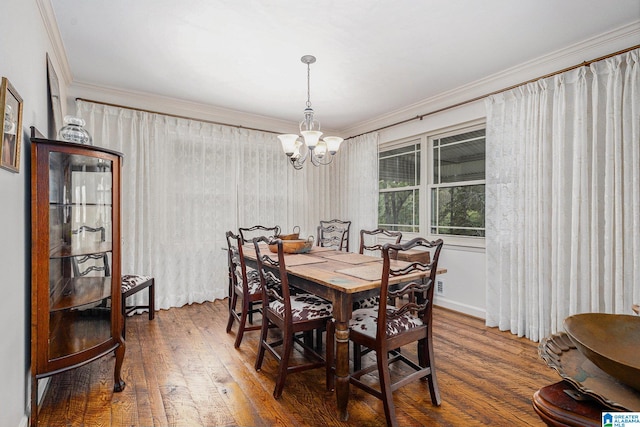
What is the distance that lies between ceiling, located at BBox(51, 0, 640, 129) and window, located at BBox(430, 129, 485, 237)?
0.63 m

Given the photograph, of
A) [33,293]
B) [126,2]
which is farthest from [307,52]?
[33,293]

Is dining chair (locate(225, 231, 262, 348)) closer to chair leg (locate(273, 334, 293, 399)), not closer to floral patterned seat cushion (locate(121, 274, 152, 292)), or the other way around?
chair leg (locate(273, 334, 293, 399))

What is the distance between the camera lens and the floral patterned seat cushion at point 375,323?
1784mm

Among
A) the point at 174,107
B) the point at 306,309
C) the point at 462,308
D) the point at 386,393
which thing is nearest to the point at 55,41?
the point at 174,107

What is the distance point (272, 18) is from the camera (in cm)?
221

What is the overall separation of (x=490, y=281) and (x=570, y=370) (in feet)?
9.15

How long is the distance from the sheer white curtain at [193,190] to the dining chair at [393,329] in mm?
2585

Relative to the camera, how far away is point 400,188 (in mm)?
4367

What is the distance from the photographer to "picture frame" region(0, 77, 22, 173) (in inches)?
51.6

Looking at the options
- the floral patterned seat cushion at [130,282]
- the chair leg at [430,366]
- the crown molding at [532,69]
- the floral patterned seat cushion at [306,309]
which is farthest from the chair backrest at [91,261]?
the crown molding at [532,69]

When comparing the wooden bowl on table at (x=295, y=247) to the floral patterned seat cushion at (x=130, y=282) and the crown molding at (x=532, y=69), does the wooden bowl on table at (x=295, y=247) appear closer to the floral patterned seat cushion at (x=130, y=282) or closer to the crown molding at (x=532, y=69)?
the floral patterned seat cushion at (x=130, y=282)

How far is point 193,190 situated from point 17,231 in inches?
94.5

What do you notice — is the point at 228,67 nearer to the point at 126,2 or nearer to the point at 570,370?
the point at 126,2

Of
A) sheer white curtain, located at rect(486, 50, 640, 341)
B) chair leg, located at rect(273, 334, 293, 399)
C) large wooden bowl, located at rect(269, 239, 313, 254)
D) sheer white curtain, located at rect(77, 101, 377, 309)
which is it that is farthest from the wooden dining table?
sheer white curtain, located at rect(77, 101, 377, 309)
